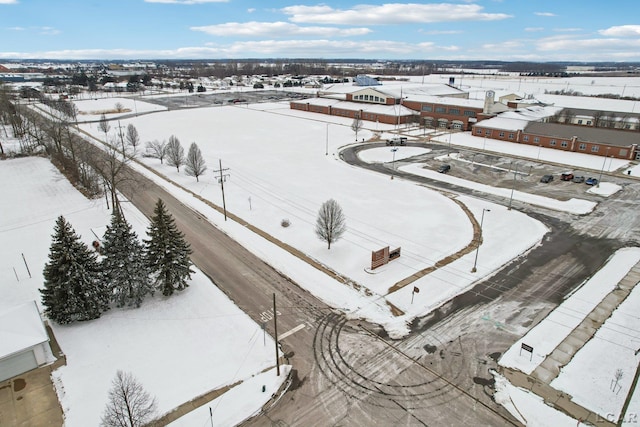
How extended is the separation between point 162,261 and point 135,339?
491 centimetres

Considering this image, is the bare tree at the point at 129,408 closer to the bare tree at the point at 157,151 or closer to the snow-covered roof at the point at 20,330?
the snow-covered roof at the point at 20,330

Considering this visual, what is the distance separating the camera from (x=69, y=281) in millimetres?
21141

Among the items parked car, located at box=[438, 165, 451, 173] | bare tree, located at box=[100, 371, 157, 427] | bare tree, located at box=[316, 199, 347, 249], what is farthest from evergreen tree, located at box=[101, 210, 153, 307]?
parked car, located at box=[438, 165, 451, 173]

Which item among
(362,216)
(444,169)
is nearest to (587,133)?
(444,169)

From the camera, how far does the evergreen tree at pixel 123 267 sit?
2289 cm

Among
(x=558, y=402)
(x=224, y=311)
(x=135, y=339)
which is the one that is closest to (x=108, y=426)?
(x=135, y=339)

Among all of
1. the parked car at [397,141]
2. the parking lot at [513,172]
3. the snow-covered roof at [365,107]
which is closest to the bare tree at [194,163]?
the parking lot at [513,172]

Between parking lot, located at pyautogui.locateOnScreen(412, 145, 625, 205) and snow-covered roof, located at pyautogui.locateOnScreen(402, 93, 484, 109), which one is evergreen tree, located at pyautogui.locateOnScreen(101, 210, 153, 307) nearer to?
parking lot, located at pyautogui.locateOnScreen(412, 145, 625, 205)

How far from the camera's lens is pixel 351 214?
37094mm

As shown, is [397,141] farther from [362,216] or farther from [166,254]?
[166,254]

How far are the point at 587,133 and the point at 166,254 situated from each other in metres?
65.7

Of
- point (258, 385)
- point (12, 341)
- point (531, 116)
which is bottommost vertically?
point (258, 385)

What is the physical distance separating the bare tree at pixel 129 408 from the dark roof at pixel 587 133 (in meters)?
66.5

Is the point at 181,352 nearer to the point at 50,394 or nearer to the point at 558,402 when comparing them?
the point at 50,394
